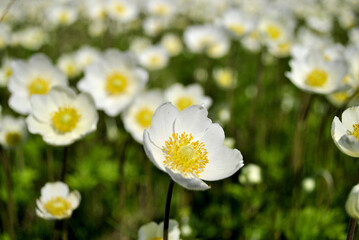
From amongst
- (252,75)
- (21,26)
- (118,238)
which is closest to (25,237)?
(118,238)

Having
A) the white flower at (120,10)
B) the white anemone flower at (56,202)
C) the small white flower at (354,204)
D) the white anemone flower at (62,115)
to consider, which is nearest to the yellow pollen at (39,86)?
the white anemone flower at (62,115)

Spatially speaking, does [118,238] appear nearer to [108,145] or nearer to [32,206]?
[32,206]

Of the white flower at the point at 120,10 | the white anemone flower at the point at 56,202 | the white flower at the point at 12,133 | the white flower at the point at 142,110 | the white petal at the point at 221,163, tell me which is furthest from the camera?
the white flower at the point at 120,10

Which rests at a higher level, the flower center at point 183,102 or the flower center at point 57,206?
the flower center at point 57,206

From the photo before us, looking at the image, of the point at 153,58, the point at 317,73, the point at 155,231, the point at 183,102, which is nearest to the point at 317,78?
the point at 317,73

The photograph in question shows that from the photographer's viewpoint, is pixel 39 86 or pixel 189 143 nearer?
pixel 189 143

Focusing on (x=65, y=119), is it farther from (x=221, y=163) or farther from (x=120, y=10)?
(x=120, y=10)

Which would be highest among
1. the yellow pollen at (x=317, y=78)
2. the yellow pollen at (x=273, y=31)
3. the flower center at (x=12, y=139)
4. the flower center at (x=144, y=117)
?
the yellow pollen at (x=317, y=78)

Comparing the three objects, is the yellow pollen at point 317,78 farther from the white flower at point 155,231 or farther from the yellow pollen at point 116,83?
the white flower at point 155,231
